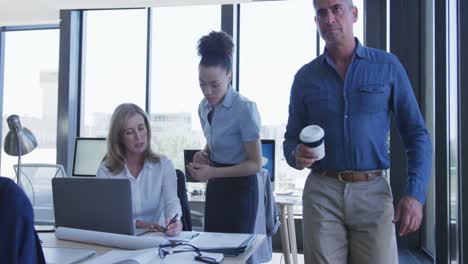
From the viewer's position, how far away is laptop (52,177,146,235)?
148cm

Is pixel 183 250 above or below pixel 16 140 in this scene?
below

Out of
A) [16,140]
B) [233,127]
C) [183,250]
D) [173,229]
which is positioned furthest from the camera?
[16,140]

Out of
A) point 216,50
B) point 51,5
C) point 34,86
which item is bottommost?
point 216,50

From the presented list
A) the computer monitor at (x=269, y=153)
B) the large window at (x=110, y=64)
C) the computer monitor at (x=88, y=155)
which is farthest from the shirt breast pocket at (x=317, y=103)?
Answer: the large window at (x=110, y=64)

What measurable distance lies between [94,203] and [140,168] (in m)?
0.52

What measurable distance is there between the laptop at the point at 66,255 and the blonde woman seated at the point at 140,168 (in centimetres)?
48

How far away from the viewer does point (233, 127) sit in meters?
Result: 1.90

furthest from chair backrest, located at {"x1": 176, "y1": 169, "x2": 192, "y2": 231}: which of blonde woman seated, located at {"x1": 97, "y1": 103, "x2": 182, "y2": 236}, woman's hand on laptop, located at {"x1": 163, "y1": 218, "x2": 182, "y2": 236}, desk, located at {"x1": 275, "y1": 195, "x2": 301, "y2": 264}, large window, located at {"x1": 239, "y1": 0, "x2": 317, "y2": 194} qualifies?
large window, located at {"x1": 239, "y1": 0, "x2": 317, "y2": 194}

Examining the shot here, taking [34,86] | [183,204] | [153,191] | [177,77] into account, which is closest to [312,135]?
[153,191]

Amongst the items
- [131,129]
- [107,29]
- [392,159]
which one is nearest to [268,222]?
[131,129]

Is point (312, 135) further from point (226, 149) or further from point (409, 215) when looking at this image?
point (226, 149)

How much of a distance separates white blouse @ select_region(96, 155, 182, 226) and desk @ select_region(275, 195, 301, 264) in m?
1.59

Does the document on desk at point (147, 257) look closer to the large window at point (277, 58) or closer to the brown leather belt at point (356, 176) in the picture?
the brown leather belt at point (356, 176)

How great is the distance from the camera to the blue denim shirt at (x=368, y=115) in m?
1.45
